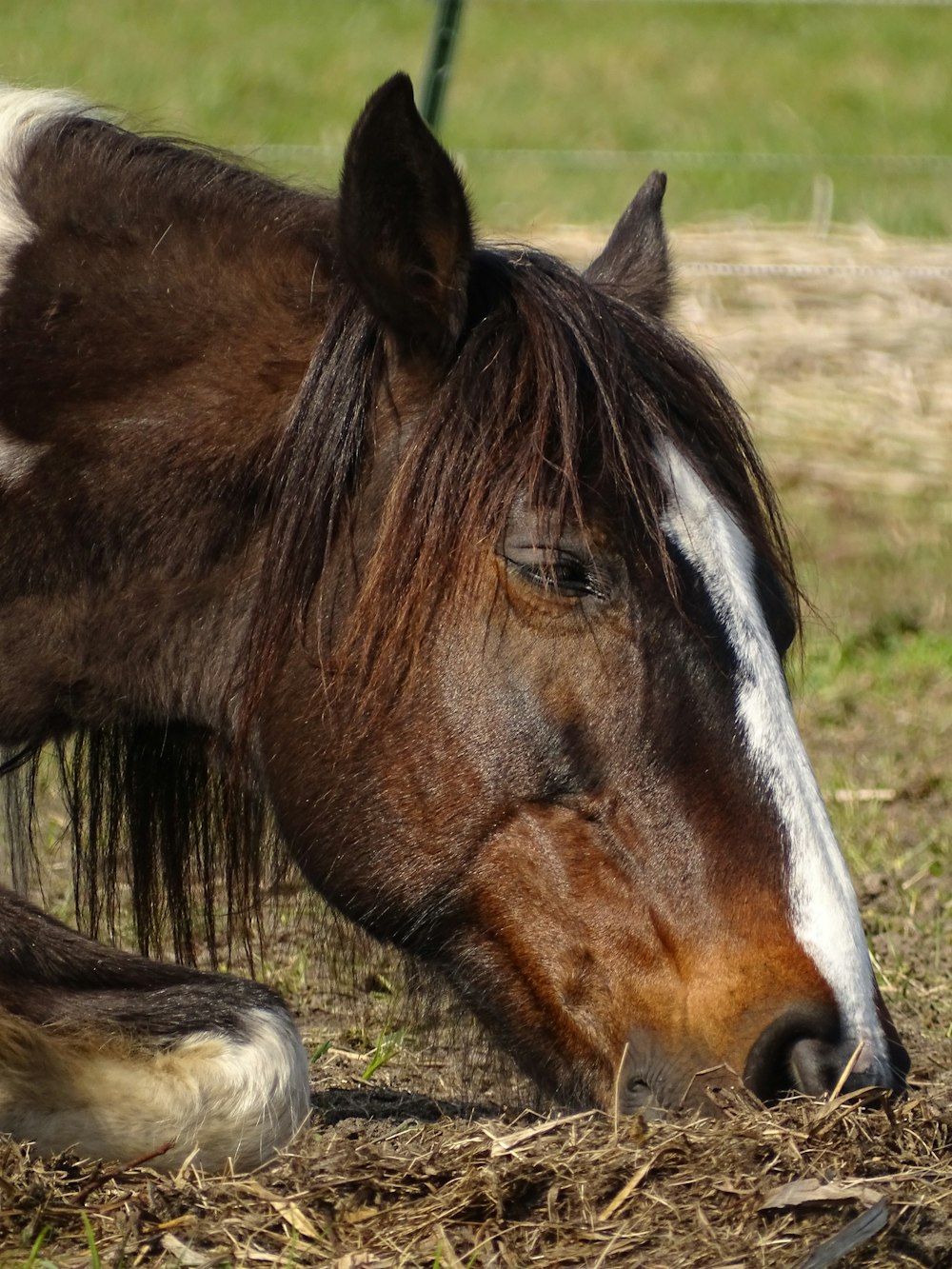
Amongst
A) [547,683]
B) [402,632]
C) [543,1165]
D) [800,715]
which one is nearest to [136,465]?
[402,632]

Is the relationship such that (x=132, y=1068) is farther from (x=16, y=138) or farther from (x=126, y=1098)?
(x=16, y=138)

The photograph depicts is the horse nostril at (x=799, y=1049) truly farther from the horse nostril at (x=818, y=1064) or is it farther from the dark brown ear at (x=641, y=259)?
the dark brown ear at (x=641, y=259)

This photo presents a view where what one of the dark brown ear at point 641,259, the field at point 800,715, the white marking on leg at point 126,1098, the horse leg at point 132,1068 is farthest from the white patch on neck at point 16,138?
the white marking on leg at point 126,1098

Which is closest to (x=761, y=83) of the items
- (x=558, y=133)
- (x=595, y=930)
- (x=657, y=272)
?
(x=558, y=133)

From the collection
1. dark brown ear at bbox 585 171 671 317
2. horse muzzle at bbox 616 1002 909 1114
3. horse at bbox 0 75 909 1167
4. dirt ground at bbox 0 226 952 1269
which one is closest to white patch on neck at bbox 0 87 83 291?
horse at bbox 0 75 909 1167

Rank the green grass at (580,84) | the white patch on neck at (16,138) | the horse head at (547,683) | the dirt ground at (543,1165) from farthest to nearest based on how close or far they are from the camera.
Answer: the green grass at (580,84)
the white patch on neck at (16,138)
the horse head at (547,683)
the dirt ground at (543,1165)

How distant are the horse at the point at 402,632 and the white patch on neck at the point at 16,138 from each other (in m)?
0.01

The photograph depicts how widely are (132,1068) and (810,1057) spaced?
37.7 inches

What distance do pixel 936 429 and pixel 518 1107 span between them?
597cm

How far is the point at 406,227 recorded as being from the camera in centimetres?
262

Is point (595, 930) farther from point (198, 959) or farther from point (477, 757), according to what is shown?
point (198, 959)

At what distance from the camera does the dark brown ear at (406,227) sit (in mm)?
2529

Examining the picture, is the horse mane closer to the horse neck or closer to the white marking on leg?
the horse neck

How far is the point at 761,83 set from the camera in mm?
17203
